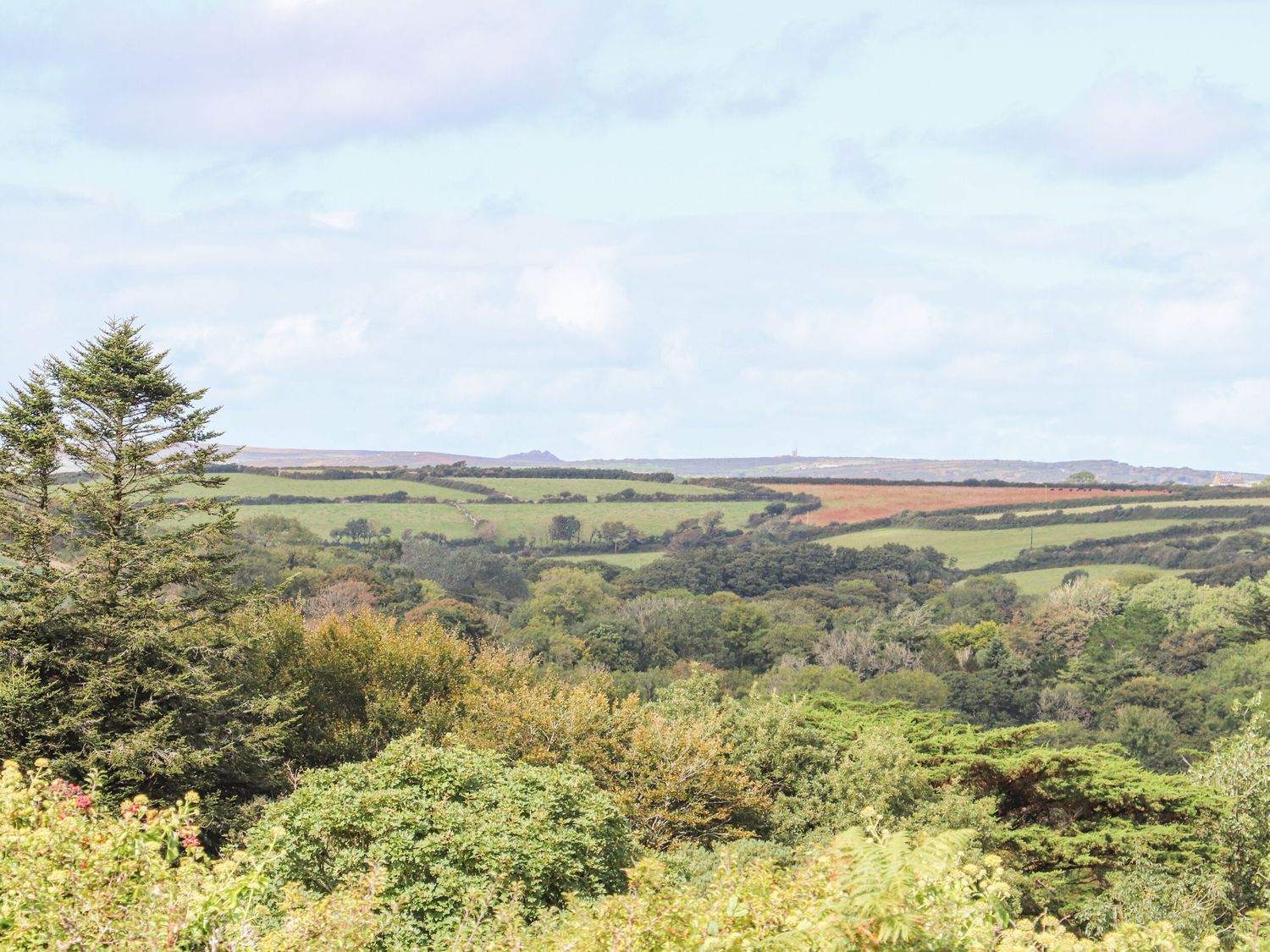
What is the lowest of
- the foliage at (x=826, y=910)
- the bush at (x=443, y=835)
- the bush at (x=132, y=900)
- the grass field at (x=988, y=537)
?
the grass field at (x=988, y=537)

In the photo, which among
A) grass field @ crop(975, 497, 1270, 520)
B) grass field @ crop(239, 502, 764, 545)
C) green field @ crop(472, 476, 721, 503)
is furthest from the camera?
green field @ crop(472, 476, 721, 503)

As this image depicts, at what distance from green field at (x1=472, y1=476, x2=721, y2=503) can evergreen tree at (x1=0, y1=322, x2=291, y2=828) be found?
422 feet

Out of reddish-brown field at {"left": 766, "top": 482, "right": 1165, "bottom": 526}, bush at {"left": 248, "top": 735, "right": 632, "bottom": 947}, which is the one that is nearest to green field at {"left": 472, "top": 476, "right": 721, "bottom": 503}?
reddish-brown field at {"left": 766, "top": 482, "right": 1165, "bottom": 526}

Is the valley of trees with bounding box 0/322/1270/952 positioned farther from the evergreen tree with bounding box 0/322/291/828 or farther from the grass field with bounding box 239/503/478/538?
the grass field with bounding box 239/503/478/538

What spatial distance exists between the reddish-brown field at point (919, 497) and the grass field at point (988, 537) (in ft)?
22.9

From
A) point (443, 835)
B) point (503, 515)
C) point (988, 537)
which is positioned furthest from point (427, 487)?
point (443, 835)

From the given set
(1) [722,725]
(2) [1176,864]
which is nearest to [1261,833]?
(2) [1176,864]

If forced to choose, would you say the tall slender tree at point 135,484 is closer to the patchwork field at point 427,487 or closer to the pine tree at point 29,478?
the pine tree at point 29,478

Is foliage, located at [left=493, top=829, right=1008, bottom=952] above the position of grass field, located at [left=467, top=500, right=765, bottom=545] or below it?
above

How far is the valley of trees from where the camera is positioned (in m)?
9.84

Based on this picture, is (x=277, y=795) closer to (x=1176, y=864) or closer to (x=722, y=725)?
(x=722, y=725)

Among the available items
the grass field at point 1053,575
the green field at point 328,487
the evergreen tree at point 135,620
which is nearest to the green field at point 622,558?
the green field at point 328,487

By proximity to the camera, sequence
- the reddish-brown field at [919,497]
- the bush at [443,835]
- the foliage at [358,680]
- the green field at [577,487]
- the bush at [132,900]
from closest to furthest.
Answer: the bush at [132,900] < the bush at [443,835] < the foliage at [358,680] < the reddish-brown field at [919,497] < the green field at [577,487]

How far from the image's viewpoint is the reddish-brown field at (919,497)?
15312 centimetres
